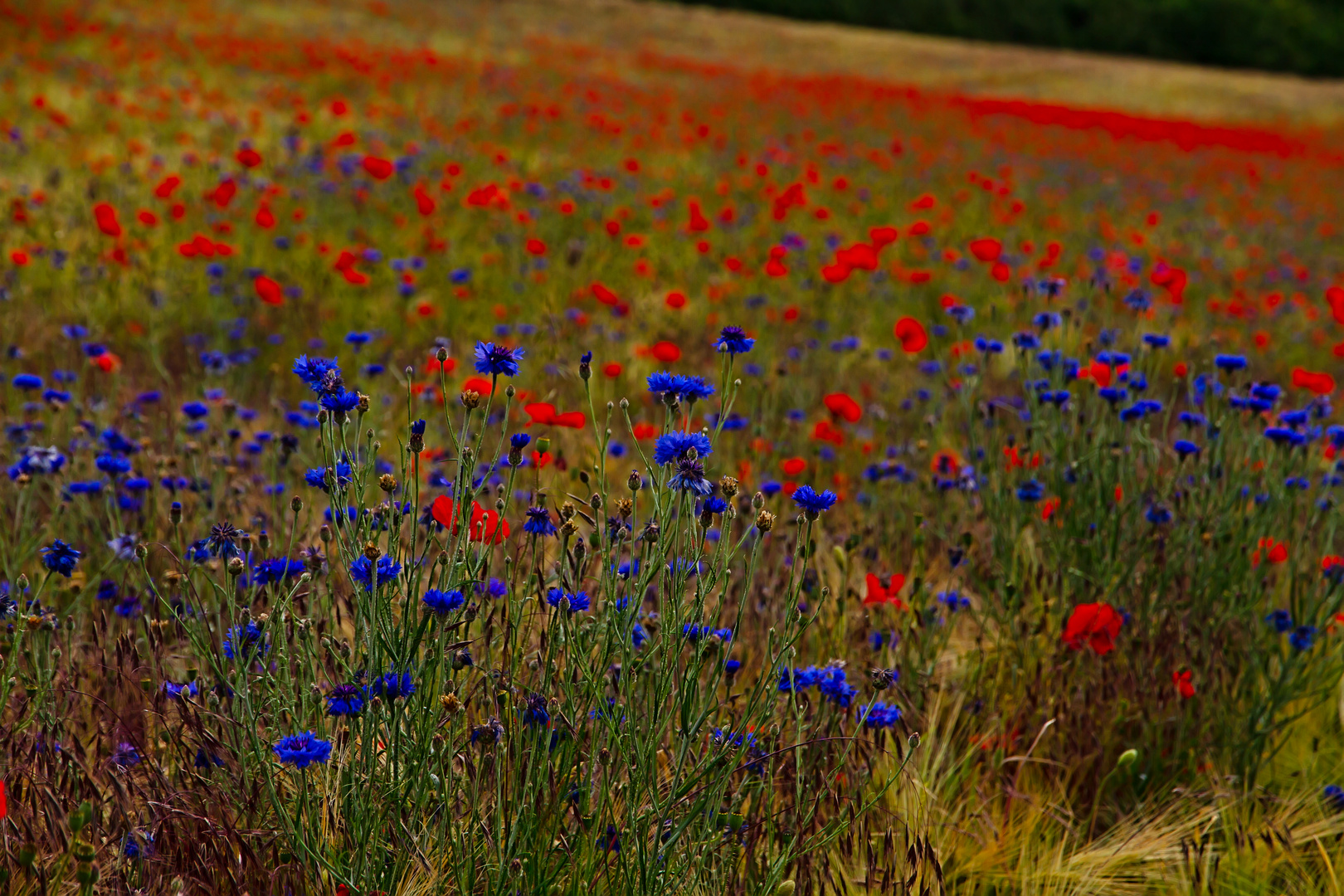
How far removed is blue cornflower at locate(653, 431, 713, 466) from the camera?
1.49 meters

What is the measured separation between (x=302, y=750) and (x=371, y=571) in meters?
0.26

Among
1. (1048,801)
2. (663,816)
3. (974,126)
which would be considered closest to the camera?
(663,816)

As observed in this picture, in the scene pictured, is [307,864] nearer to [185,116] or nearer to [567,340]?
→ [567,340]

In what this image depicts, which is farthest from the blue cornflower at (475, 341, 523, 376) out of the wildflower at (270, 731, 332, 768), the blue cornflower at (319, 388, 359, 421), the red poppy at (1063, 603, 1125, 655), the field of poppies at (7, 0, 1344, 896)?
the red poppy at (1063, 603, 1125, 655)

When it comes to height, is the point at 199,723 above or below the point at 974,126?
below

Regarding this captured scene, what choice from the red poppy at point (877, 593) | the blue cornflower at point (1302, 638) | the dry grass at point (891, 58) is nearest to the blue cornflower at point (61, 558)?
the red poppy at point (877, 593)

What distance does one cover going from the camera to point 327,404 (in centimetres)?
154

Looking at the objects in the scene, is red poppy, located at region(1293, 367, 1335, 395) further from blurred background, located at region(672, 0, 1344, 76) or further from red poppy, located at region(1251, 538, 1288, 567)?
blurred background, located at region(672, 0, 1344, 76)

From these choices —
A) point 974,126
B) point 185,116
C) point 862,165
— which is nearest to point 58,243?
point 185,116

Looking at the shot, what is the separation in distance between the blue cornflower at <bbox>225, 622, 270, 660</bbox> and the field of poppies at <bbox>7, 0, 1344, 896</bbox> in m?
0.02

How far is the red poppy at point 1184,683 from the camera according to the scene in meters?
2.21

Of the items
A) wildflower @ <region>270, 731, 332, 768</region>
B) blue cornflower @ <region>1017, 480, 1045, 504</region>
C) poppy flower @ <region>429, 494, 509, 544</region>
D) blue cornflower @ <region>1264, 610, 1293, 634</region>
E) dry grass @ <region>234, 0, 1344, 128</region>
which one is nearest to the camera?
wildflower @ <region>270, 731, 332, 768</region>

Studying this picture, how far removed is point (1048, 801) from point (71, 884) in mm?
1783

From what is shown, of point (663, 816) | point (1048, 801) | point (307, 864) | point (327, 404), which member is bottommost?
point (1048, 801)
